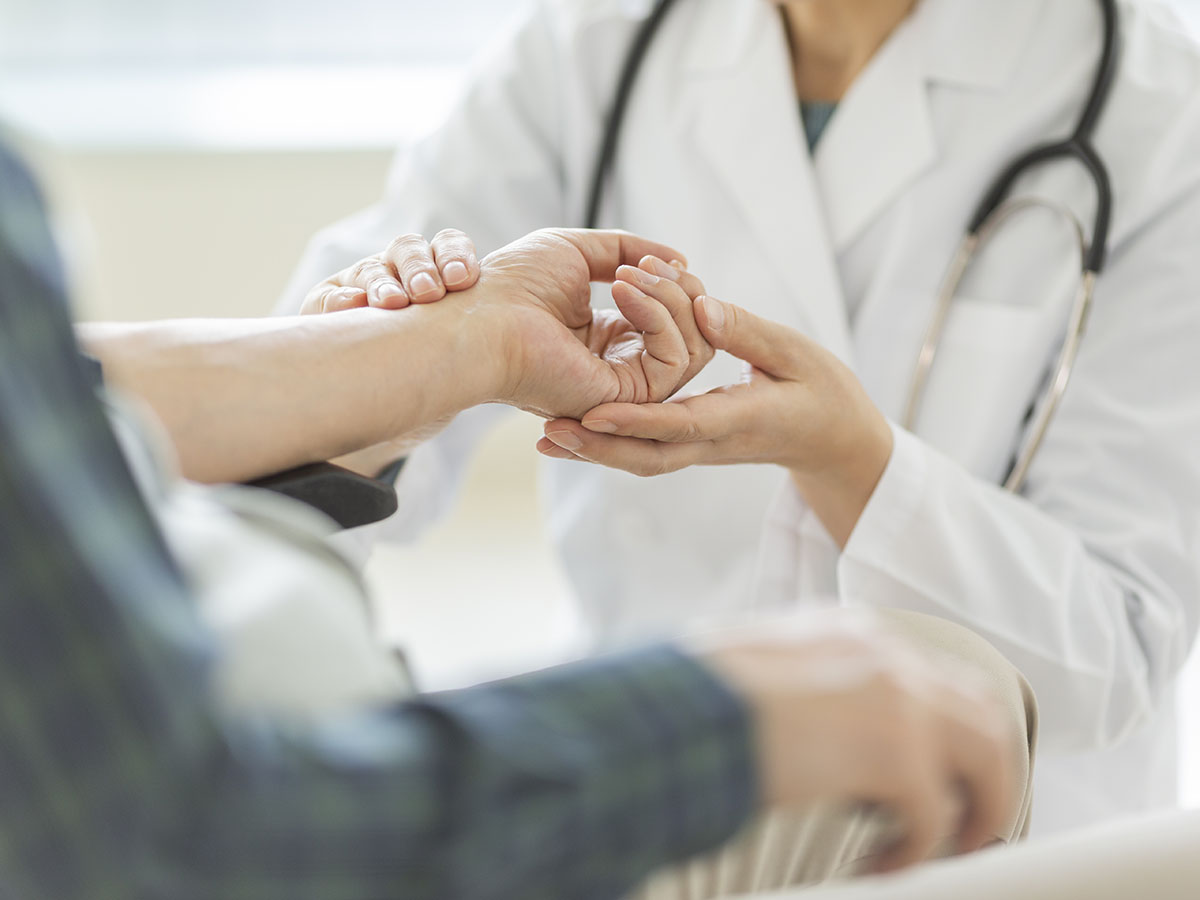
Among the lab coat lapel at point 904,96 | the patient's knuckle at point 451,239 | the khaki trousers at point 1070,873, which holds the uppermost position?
the lab coat lapel at point 904,96

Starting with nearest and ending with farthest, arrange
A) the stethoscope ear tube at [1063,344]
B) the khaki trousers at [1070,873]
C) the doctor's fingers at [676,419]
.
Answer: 1. the khaki trousers at [1070,873]
2. the doctor's fingers at [676,419]
3. the stethoscope ear tube at [1063,344]

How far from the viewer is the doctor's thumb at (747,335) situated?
0.68 metres

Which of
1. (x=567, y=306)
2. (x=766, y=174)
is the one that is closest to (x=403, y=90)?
(x=766, y=174)

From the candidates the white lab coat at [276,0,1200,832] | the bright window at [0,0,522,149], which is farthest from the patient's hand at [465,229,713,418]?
the bright window at [0,0,522,149]

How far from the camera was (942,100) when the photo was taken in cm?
91

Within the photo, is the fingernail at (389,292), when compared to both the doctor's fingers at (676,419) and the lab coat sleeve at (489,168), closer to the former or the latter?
the doctor's fingers at (676,419)

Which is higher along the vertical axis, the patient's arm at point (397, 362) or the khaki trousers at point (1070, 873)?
the patient's arm at point (397, 362)

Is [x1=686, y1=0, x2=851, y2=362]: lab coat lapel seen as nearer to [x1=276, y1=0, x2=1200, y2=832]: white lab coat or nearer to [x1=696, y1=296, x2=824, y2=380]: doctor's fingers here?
[x1=276, y1=0, x2=1200, y2=832]: white lab coat

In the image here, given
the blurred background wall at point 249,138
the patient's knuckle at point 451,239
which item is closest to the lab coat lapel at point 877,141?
the patient's knuckle at point 451,239

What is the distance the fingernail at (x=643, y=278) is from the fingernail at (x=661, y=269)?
1 centimetres

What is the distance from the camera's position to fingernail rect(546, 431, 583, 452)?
67 centimetres

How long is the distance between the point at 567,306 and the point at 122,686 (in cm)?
48

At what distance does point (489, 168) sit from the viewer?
1003 mm

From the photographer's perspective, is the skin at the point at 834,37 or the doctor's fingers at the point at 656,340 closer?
the doctor's fingers at the point at 656,340
